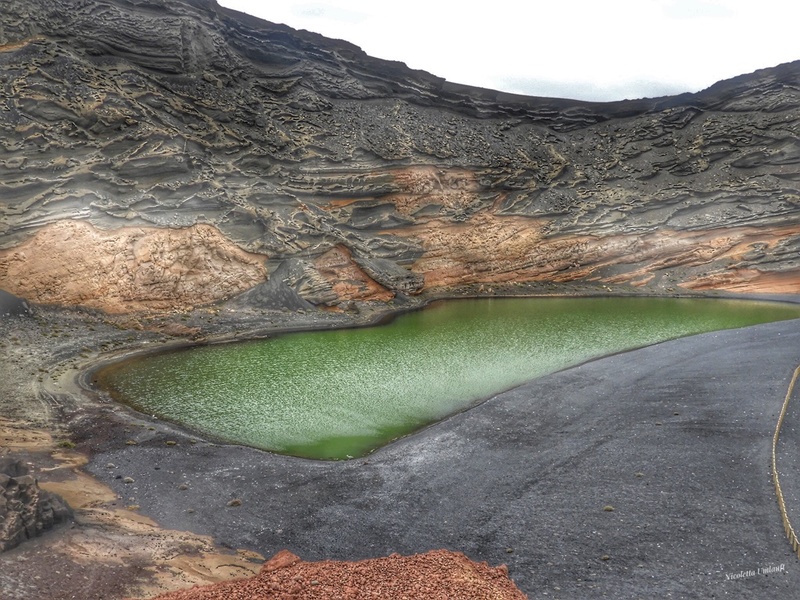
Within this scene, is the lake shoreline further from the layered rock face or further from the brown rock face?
the layered rock face

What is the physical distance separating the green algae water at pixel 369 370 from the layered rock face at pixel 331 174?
17.6ft

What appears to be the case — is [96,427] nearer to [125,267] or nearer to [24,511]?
[24,511]

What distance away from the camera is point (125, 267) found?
2634cm

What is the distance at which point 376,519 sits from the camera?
1205cm

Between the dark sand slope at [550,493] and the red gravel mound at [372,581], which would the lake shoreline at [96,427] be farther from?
the red gravel mound at [372,581]

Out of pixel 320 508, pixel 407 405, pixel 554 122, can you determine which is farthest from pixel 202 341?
pixel 554 122

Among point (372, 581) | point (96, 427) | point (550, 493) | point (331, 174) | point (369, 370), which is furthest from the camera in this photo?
point (331, 174)

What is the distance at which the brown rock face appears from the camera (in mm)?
24984

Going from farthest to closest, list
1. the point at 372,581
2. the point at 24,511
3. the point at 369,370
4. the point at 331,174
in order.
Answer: the point at 331,174 → the point at 369,370 → the point at 24,511 → the point at 372,581

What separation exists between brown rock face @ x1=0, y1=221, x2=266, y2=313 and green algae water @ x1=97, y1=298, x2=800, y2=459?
452cm

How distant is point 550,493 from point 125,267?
70.1 ft

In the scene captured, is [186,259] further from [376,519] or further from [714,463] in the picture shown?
[714,463]

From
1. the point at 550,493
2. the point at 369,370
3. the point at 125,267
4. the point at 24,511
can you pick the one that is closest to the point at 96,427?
the point at 24,511

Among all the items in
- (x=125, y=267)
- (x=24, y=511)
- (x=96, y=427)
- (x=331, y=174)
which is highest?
(x=331, y=174)
